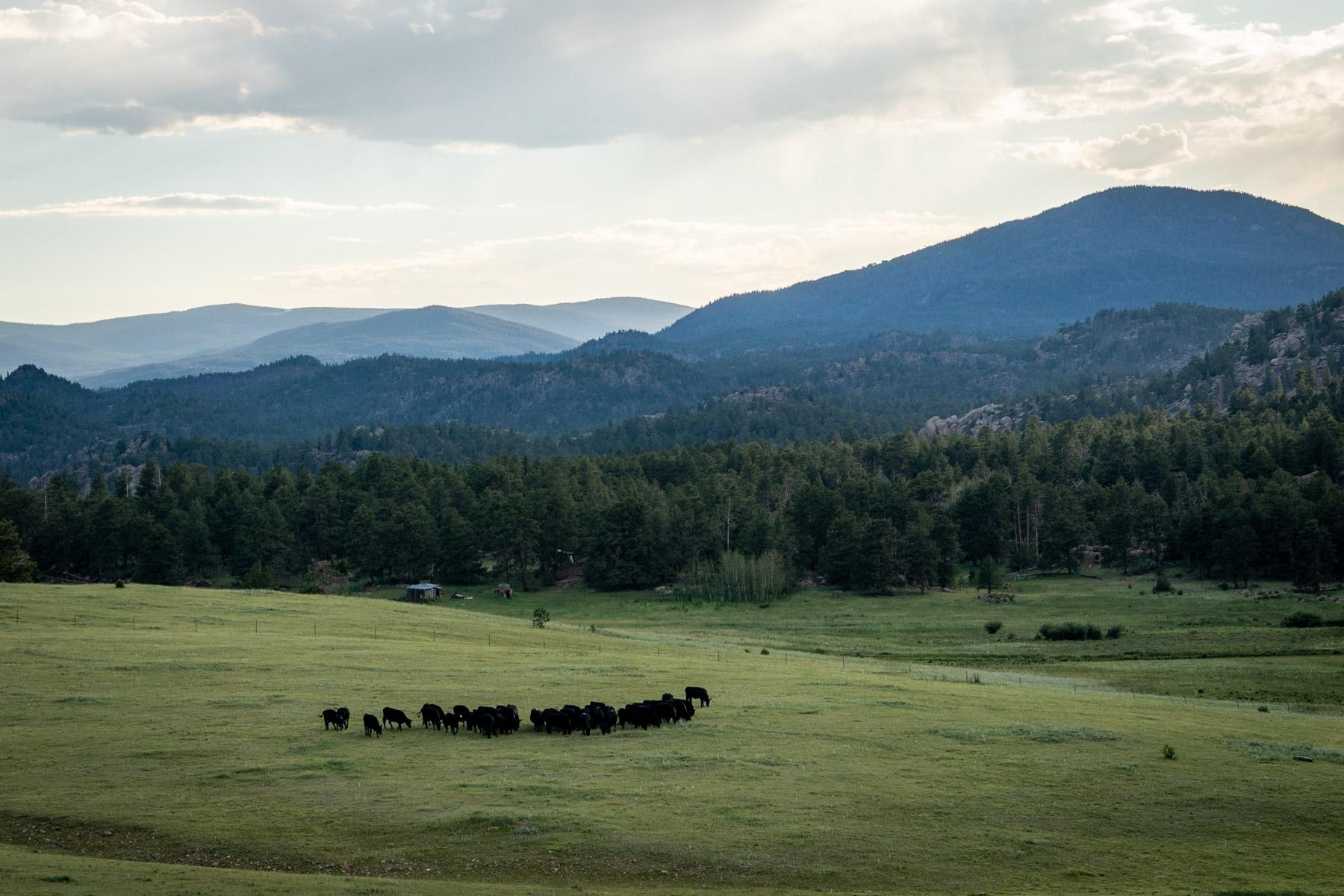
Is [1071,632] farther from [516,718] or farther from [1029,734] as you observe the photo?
[516,718]

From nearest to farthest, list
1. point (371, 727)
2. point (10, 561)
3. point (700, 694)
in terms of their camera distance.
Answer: point (371, 727), point (700, 694), point (10, 561)

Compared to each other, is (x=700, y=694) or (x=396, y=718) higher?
(x=396, y=718)

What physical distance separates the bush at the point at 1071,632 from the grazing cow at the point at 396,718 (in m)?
64.5

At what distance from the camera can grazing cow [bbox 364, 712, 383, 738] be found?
39.5 meters

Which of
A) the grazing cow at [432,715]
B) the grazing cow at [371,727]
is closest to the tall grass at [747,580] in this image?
the grazing cow at [432,715]

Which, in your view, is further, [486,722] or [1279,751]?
[486,722]

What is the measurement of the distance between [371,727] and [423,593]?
327 ft

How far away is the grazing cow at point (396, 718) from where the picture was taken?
135 feet

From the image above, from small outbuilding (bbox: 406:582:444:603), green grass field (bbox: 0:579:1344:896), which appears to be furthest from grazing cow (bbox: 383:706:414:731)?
small outbuilding (bbox: 406:582:444:603)

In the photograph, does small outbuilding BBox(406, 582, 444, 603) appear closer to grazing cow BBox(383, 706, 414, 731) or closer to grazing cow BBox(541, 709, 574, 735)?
grazing cow BBox(383, 706, 414, 731)

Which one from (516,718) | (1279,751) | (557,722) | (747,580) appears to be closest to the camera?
(1279,751)

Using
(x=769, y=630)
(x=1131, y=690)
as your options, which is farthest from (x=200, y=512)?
(x=1131, y=690)

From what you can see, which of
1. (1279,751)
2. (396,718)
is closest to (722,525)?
(396,718)

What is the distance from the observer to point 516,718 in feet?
135
